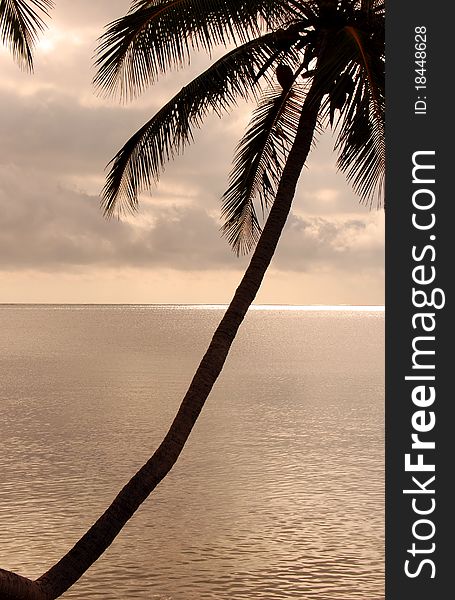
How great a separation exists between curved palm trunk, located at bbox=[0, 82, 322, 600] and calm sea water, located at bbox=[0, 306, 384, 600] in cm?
982

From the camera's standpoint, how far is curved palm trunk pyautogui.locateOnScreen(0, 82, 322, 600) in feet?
32.4

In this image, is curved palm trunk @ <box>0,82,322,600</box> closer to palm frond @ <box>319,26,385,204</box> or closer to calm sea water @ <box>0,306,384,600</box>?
palm frond @ <box>319,26,385,204</box>

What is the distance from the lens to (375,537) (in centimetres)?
2425

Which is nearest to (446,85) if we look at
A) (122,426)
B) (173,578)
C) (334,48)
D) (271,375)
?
(334,48)

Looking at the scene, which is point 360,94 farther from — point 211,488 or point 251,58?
point 211,488

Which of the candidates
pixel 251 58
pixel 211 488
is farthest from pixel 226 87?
pixel 211 488

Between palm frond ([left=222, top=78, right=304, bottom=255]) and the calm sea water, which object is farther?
the calm sea water

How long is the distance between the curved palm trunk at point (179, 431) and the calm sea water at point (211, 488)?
387 inches

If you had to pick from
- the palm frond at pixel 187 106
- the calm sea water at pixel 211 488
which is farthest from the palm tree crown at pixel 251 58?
the calm sea water at pixel 211 488

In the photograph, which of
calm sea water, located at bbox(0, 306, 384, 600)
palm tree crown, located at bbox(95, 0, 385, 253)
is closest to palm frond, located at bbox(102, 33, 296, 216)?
palm tree crown, located at bbox(95, 0, 385, 253)

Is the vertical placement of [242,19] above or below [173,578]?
above

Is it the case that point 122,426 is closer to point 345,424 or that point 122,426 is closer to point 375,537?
point 345,424

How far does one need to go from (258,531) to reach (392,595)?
17737 mm

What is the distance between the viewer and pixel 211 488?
103ft
